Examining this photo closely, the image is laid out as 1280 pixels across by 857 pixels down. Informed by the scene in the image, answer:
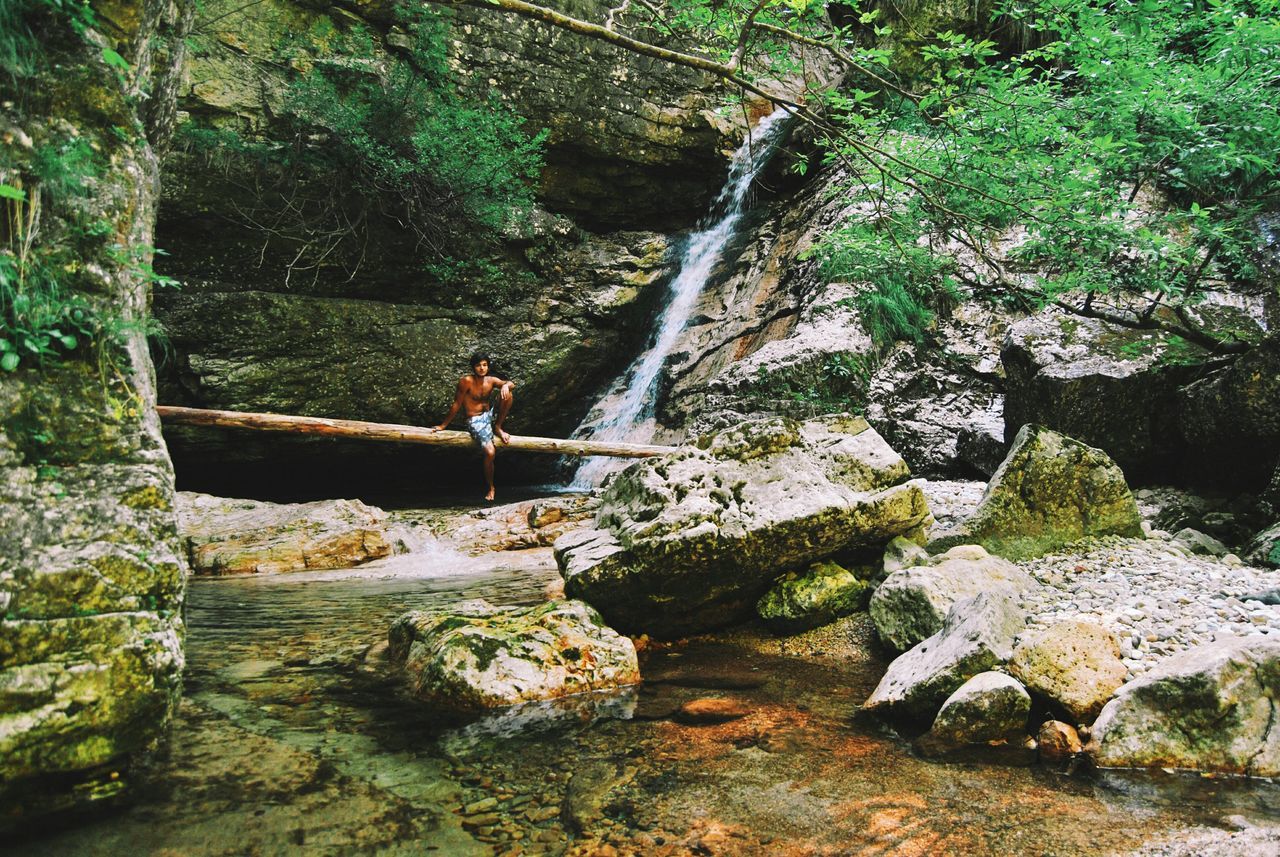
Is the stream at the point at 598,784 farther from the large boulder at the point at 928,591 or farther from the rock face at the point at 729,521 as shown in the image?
the rock face at the point at 729,521

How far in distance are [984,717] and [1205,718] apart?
818 mm

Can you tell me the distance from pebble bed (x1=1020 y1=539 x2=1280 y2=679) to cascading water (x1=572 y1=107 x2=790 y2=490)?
7213 millimetres

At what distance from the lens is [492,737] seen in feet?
10.7

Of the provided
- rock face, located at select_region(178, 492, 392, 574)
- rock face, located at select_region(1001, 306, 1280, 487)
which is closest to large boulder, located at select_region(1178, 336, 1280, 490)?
rock face, located at select_region(1001, 306, 1280, 487)

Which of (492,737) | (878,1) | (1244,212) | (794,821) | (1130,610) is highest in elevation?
(878,1)

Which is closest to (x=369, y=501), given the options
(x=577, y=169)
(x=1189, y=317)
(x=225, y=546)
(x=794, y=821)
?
(x=225, y=546)

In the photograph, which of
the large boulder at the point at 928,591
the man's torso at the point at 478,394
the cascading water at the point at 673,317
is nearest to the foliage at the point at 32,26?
the large boulder at the point at 928,591

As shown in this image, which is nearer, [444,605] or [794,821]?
[794,821]

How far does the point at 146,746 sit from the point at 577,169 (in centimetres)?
1221

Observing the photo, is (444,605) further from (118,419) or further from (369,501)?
(369,501)

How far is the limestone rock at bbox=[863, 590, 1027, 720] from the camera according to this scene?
127 inches

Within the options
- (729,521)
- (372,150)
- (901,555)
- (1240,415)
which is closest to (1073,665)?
(901,555)

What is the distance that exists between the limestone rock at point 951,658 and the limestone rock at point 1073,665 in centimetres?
11

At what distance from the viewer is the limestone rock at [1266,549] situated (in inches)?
168
